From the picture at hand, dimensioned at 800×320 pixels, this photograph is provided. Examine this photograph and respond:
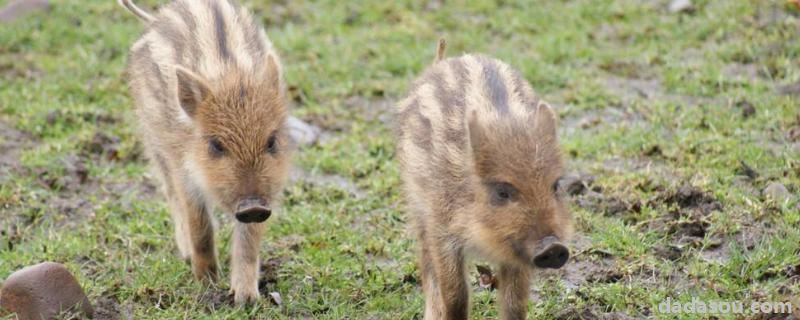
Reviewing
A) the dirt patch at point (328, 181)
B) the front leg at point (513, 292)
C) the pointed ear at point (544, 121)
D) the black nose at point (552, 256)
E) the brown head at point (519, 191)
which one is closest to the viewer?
the black nose at point (552, 256)

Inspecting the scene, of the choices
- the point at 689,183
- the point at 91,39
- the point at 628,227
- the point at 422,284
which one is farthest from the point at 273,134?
the point at 91,39

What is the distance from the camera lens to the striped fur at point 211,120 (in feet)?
19.2

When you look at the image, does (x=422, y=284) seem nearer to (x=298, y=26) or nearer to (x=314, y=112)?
(x=314, y=112)

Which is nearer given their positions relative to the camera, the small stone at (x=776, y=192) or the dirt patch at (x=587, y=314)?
the dirt patch at (x=587, y=314)

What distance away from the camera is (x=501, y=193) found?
509 centimetres

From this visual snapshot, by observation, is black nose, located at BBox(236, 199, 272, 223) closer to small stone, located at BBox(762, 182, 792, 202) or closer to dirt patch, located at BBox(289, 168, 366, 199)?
dirt patch, located at BBox(289, 168, 366, 199)

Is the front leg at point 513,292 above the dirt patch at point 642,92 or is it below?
above

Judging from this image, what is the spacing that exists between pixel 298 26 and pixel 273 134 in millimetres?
4621

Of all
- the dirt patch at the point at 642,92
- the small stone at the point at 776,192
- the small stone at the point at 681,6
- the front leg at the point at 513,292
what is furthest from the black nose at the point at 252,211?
the small stone at the point at 681,6

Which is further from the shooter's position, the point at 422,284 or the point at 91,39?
the point at 91,39

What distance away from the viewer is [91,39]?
10102mm

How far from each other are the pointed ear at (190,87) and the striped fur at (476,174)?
3.30 feet

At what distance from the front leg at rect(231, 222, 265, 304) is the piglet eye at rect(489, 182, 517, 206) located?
161 centimetres

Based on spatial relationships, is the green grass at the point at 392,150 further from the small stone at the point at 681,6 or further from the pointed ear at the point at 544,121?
the pointed ear at the point at 544,121
